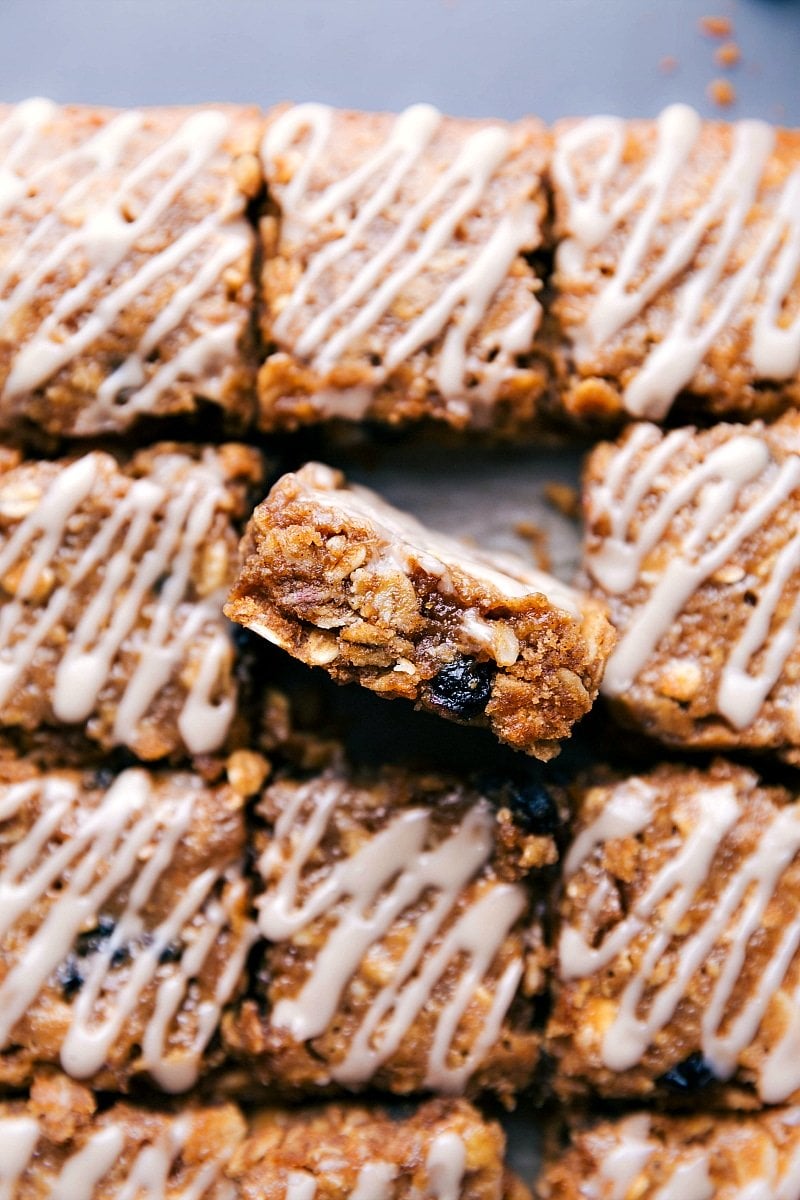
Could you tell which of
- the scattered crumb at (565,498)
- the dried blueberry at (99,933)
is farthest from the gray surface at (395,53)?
the dried blueberry at (99,933)

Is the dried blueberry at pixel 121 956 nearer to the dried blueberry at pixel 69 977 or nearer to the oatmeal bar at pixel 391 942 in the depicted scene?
the dried blueberry at pixel 69 977

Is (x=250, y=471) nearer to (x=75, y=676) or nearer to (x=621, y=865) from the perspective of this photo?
(x=75, y=676)

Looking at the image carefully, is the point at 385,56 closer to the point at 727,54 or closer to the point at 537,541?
the point at 727,54

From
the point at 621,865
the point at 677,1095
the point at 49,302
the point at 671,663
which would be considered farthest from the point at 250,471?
the point at 677,1095

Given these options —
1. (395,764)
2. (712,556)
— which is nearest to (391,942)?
(395,764)

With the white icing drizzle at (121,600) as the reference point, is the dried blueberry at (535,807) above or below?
below

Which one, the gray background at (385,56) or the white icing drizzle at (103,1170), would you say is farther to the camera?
the gray background at (385,56)

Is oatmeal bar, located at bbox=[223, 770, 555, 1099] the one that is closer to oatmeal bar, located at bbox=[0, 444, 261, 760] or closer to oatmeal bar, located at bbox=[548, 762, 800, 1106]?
oatmeal bar, located at bbox=[548, 762, 800, 1106]
